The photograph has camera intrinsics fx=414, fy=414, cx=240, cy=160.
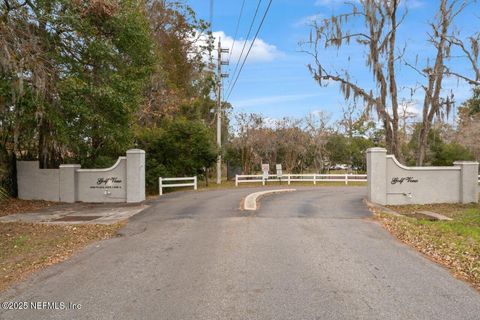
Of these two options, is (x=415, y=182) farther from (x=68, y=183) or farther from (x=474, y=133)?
(x=474, y=133)

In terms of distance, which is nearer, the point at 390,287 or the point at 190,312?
the point at 190,312

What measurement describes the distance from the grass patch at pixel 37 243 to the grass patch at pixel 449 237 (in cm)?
674

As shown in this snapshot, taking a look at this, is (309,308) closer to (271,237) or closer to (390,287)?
(390,287)

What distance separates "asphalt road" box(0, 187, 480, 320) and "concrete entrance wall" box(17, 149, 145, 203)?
5.81m

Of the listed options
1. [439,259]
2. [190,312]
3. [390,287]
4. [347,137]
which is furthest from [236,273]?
[347,137]

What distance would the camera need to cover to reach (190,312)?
15.4 ft

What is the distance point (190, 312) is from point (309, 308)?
1365 millimetres

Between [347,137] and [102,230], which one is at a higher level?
[347,137]

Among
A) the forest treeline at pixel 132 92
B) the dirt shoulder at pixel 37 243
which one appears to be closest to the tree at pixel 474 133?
the forest treeline at pixel 132 92

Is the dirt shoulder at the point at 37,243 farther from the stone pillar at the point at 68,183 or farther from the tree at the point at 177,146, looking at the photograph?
the tree at the point at 177,146

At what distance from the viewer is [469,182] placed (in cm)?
1589

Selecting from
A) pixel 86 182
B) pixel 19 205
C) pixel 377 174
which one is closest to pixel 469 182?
pixel 377 174

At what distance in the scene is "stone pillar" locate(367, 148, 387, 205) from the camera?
15.1 metres

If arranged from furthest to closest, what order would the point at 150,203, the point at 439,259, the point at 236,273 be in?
1. the point at 150,203
2. the point at 439,259
3. the point at 236,273
